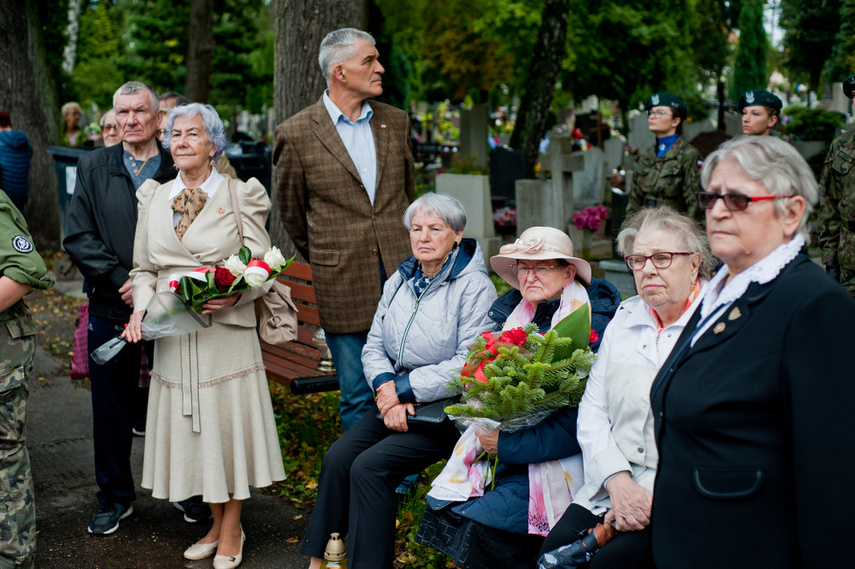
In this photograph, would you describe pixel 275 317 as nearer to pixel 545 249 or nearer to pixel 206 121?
pixel 206 121

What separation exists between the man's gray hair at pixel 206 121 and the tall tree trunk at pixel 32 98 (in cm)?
986

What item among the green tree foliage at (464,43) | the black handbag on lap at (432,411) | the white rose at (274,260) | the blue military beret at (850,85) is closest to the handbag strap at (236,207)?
the white rose at (274,260)

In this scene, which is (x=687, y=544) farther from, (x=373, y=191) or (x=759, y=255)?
(x=373, y=191)

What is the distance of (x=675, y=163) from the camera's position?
23.0 feet

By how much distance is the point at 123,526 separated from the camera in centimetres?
468

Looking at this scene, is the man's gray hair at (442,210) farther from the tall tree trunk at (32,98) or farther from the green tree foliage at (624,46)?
the green tree foliage at (624,46)

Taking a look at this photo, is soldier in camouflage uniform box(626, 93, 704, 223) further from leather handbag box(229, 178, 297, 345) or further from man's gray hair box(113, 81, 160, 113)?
man's gray hair box(113, 81, 160, 113)

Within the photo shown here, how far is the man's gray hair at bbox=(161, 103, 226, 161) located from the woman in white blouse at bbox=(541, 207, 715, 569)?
2.12 meters

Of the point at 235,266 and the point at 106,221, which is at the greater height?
the point at 106,221

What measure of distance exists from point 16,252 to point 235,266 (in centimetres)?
90

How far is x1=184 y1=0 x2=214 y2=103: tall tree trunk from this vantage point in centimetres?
1370

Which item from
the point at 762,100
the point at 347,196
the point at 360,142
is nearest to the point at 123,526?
the point at 347,196

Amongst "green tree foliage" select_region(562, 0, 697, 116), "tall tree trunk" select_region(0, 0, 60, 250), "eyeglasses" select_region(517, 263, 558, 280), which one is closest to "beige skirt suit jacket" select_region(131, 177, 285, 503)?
"eyeglasses" select_region(517, 263, 558, 280)

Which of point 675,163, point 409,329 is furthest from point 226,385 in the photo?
Answer: point 675,163
